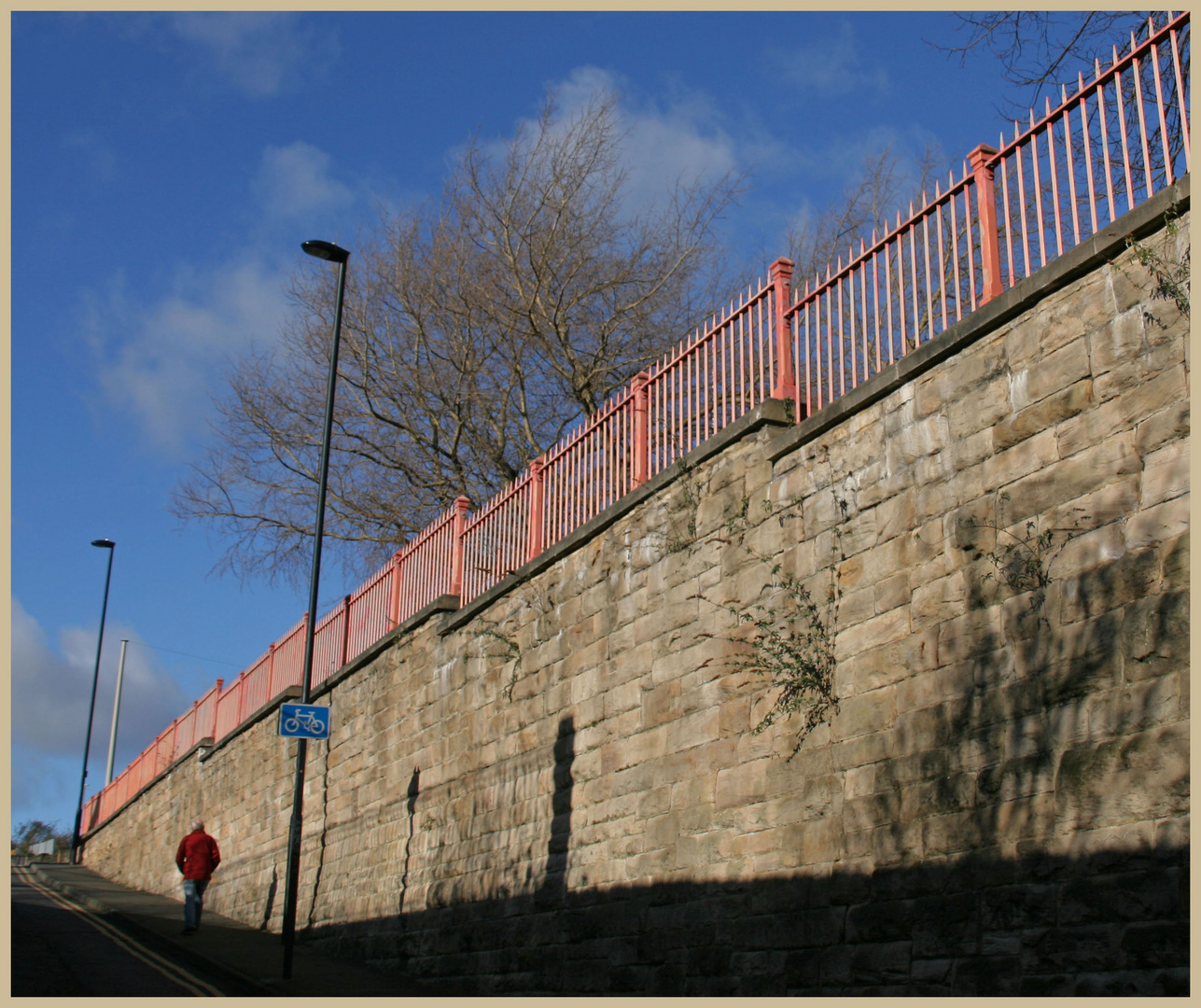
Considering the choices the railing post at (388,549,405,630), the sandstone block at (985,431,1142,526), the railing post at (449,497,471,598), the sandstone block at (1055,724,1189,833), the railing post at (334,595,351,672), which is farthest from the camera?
the railing post at (334,595,351,672)

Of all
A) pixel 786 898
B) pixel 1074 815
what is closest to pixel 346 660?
pixel 786 898

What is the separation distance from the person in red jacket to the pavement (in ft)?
0.77

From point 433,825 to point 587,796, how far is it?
3.03 m

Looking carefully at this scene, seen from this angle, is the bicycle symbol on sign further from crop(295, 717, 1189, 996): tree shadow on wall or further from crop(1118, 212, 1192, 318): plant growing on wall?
crop(1118, 212, 1192, 318): plant growing on wall

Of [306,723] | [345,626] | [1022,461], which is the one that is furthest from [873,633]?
[345,626]

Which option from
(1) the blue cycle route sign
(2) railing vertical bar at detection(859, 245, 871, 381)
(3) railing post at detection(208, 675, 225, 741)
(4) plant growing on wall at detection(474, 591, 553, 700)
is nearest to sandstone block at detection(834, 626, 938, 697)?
(2) railing vertical bar at detection(859, 245, 871, 381)

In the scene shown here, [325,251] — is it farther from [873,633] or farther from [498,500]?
[873,633]

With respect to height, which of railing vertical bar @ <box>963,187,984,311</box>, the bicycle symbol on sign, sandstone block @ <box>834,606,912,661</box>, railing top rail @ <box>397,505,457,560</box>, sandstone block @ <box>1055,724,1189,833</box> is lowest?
sandstone block @ <box>1055,724,1189,833</box>

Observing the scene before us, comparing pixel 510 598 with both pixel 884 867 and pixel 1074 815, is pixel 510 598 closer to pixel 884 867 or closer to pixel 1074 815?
pixel 884 867

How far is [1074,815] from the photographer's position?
555cm

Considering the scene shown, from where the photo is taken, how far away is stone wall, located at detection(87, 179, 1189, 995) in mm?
5504

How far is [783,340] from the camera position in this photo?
8625 millimetres

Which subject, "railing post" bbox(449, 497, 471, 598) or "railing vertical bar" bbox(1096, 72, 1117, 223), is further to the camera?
"railing post" bbox(449, 497, 471, 598)

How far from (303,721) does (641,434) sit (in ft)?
14.3
